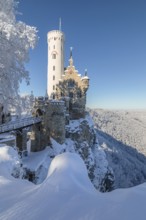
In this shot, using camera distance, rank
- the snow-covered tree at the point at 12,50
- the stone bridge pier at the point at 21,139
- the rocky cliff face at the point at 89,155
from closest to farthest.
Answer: the snow-covered tree at the point at 12,50 → the stone bridge pier at the point at 21,139 → the rocky cliff face at the point at 89,155

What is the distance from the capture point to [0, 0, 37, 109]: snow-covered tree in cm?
1309

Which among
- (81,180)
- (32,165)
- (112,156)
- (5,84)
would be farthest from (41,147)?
(112,156)

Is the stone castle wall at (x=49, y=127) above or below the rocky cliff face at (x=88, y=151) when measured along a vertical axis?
above

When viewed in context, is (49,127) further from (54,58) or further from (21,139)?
(54,58)

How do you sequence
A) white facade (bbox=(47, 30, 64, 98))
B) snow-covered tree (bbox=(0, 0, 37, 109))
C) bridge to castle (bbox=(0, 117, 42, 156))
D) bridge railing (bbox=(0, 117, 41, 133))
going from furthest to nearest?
1. white facade (bbox=(47, 30, 64, 98))
2. bridge to castle (bbox=(0, 117, 42, 156))
3. bridge railing (bbox=(0, 117, 41, 133))
4. snow-covered tree (bbox=(0, 0, 37, 109))

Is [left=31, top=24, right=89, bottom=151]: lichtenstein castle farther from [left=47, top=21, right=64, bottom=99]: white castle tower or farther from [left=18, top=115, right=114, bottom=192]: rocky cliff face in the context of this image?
[left=18, top=115, right=114, bottom=192]: rocky cliff face

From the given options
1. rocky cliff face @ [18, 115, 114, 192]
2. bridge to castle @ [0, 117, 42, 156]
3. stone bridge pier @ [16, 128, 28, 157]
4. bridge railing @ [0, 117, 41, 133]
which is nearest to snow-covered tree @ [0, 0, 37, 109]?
bridge railing @ [0, 117, 41, 133]

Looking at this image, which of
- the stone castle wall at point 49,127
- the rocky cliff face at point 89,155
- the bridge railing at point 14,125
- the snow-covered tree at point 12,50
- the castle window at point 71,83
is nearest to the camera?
the snow-covered tree at point 12,50

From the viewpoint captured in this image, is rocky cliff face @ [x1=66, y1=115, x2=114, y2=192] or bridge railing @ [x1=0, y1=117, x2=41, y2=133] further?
rocky cliff face @ [x1=66, y1=115, x2=114, y2=192]

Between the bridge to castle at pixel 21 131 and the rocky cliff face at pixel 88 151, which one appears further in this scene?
the rocky cliff face at pixel 88 151

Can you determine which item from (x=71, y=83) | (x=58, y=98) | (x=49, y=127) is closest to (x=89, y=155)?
(x=49, y=127)

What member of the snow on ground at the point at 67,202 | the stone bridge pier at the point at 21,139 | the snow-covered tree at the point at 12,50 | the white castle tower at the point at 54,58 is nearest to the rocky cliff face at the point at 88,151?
the stone bridge pier at the point at 21,139

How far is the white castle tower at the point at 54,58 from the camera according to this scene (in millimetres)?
47500

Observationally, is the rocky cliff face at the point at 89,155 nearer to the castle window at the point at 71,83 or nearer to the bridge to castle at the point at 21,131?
the castle window at the point at 71,83
